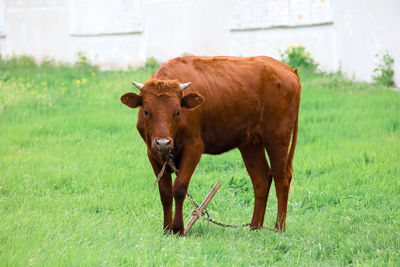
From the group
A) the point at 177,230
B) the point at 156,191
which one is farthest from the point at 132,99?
the point at 156,191

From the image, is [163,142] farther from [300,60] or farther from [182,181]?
[300,60]

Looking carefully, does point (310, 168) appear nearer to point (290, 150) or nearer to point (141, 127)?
point (290, 150)

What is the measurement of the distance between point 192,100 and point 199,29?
37.4ft

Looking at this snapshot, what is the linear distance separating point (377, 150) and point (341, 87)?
4.64 meters

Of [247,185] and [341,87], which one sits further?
[341,87]

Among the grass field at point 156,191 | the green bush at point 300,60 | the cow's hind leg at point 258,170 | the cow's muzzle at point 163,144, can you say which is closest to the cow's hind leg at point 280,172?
the cow's hind leg at point 258,170

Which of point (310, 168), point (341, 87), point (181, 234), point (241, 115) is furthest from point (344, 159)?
point (341, 87)

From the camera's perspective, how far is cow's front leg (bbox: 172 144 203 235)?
5406mm

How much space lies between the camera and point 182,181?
5402mm

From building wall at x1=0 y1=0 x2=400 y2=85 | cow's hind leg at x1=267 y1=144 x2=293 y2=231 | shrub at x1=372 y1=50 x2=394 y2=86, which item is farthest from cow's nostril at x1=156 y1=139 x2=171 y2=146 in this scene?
building wall at x1=0 y1=0 x2=400 y2=85

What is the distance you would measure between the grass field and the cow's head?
86 cm

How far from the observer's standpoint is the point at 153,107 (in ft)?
17.0

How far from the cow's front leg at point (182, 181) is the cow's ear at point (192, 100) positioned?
404mm

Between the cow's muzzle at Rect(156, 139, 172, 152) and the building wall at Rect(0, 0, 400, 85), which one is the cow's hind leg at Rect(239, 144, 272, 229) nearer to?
the cow's muzzle at Rect(156, 139, 172, 152)
